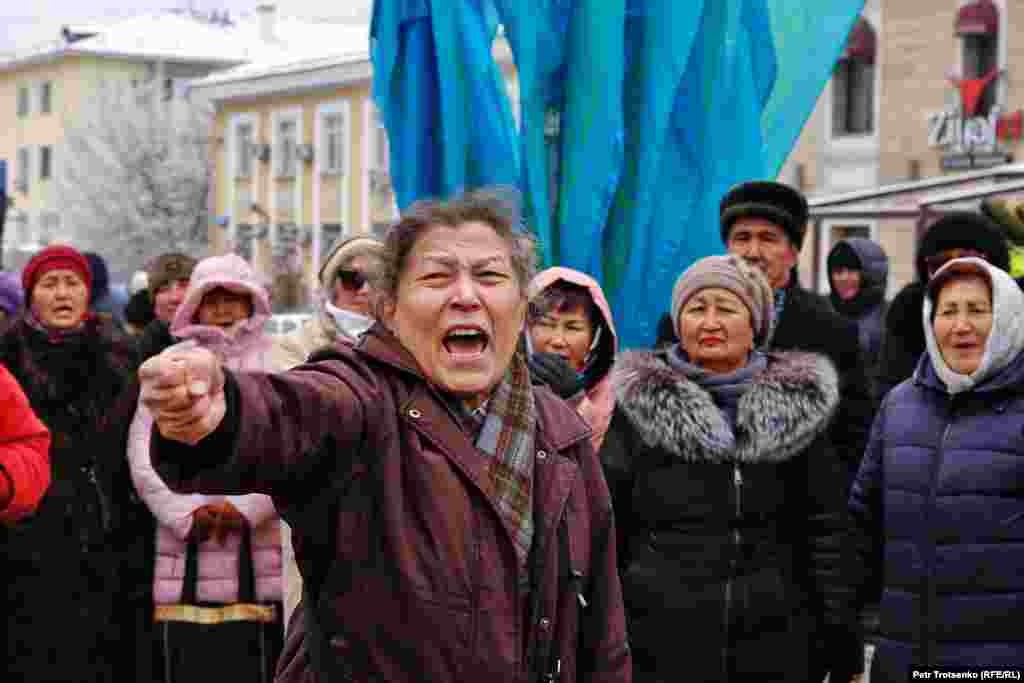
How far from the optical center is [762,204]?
5859 mm

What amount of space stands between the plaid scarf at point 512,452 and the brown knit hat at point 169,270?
500cm

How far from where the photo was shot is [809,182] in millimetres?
31344

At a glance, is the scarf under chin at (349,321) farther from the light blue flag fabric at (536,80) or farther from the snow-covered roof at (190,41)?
the snow-covered roof at (190,41)

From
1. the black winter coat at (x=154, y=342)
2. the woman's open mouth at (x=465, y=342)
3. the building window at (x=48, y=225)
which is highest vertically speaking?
the building window at (x=48, y=225)

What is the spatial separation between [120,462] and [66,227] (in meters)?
50.2

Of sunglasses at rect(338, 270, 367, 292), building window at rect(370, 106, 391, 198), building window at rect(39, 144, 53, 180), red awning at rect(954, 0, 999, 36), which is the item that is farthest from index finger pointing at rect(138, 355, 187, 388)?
building window at rect(39, 144, 53, 180)

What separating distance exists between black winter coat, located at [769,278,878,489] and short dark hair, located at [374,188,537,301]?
2555 millimetres

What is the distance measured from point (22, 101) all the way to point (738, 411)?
7236cm

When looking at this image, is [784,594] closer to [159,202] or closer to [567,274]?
[567,274]

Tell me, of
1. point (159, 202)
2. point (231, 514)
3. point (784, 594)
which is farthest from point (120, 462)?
point (159, 202)

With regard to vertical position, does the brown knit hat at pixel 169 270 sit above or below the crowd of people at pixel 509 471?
above

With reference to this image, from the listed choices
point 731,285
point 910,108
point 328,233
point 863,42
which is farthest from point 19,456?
point 328,233

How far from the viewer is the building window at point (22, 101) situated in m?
73.1

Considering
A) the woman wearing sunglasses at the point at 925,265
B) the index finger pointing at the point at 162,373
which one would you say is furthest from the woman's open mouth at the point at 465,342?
the woman wearing sunglasses at the point at 925,265
